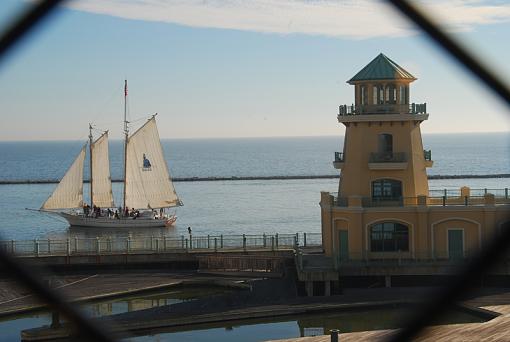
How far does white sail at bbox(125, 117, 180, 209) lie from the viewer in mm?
55031

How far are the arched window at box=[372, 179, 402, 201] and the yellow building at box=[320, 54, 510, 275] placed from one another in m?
0.03

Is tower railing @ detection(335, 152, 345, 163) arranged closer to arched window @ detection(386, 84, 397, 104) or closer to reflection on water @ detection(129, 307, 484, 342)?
arched window @ detection(386, 84, 397, 104)

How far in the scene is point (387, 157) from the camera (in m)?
24.5

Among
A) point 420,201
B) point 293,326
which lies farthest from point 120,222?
point 293,326

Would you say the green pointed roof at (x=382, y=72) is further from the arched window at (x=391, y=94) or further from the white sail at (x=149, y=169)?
the white sail at (x=149, y=169)

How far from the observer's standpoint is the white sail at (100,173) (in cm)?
5784

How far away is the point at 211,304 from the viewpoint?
21375mm

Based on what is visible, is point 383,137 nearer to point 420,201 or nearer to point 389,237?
point 420,201

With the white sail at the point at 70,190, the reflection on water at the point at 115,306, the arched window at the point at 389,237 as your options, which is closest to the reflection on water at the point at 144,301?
the reflection on water at the point at 115,306

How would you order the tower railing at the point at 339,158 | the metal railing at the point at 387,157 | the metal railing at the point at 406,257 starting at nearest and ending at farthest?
the metal railing at the point at 406,257 < the metal railing at the point at 387,157 < the tower railing at the point at 339,158

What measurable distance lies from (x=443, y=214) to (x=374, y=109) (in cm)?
345

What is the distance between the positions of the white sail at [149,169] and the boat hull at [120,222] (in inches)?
43.0

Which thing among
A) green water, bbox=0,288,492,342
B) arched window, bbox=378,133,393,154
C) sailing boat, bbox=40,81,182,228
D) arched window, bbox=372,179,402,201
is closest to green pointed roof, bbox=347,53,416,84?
arched window, bbox=378,133,393,154

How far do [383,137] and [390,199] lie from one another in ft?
5.81
